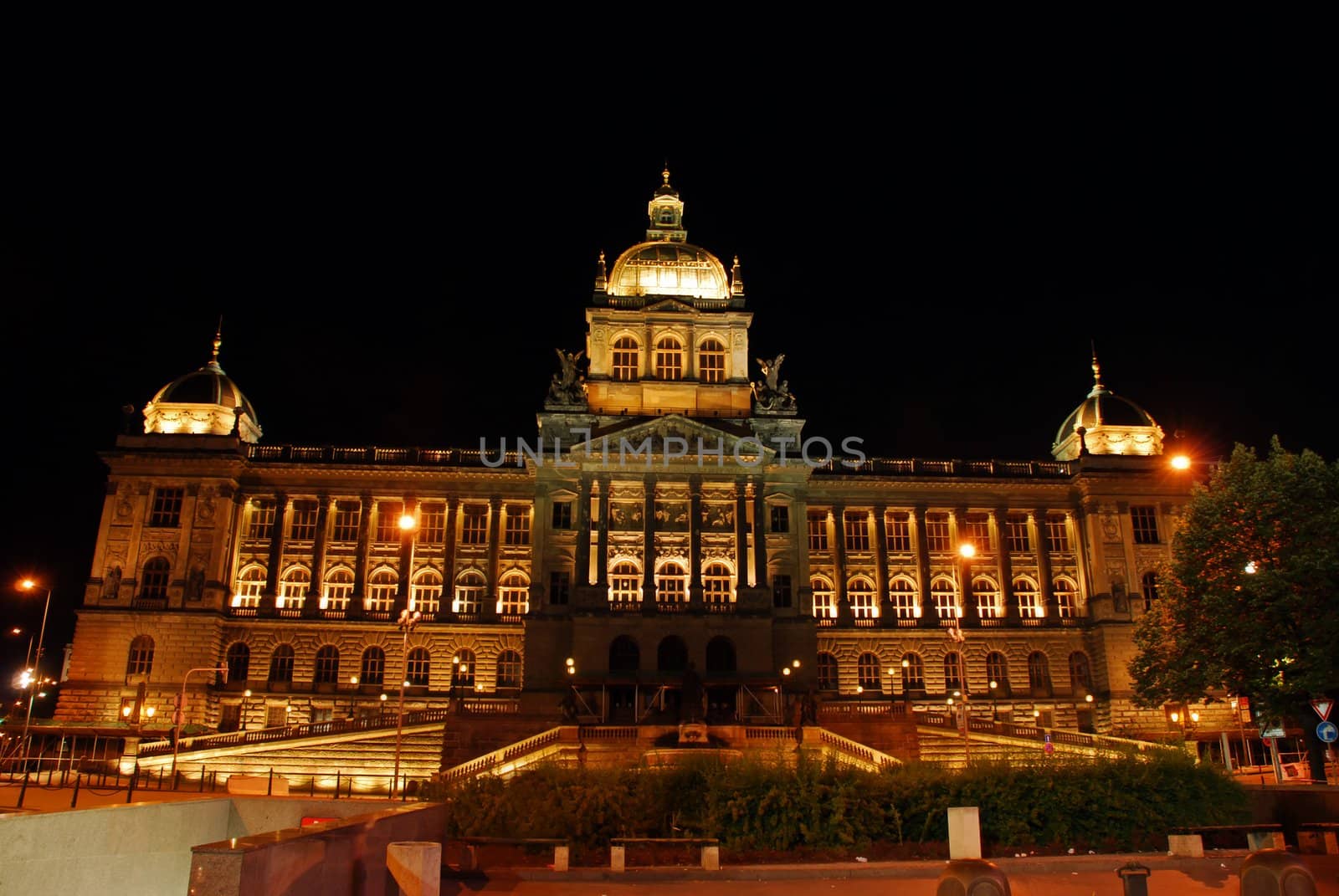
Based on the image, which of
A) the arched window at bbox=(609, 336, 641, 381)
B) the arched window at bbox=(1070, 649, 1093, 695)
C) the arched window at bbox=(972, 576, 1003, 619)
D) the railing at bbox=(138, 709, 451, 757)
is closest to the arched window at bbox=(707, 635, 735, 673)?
the railing at bbox=(138, 709, 451, 757)

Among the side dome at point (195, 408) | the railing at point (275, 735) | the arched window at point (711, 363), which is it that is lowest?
the railing at point (275, 735)

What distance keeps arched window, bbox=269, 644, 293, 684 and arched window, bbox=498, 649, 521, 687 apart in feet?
41.2

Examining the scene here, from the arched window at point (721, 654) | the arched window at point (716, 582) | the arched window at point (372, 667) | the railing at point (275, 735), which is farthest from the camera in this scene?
the arched window at point (716, 582)

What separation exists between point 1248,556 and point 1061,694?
26328 millimetres

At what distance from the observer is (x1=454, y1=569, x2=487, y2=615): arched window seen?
2621 inches

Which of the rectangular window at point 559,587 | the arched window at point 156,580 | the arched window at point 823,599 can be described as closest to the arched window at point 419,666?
the rectangular window at point 559,587

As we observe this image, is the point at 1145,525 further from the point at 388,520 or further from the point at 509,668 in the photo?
the point at 388,520

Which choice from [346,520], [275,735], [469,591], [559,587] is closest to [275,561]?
[346,520]

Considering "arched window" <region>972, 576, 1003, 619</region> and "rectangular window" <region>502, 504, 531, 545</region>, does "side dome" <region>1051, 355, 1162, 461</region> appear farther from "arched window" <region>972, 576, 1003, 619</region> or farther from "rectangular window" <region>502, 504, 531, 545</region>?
"rectangular window" <region>502, 504, 531, 545</region>

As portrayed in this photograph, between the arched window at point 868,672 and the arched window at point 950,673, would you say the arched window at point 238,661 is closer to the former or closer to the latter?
the arched window at point 868,672

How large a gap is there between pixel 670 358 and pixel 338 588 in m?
26.6

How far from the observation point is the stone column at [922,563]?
6719 centimetres

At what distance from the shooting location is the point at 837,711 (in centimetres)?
4991

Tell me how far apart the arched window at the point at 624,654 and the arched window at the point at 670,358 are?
794 inches
